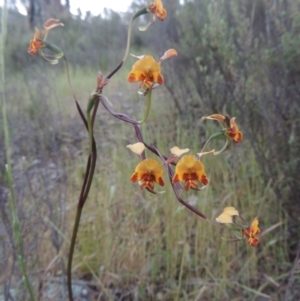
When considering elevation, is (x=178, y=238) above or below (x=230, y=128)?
below

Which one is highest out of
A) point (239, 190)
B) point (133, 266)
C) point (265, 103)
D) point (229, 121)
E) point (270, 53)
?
point (270, 53)

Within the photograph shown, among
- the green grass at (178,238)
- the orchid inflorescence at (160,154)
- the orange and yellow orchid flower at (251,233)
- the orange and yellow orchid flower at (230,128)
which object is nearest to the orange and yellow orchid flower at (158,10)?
the orchid inflorescence at (160,154)

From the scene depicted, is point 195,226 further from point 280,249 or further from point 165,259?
point 280,249

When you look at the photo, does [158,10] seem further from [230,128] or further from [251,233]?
[251,233]

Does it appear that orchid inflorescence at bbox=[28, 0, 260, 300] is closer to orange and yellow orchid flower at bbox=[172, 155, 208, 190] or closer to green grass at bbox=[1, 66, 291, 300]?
orange and yellow orchid flower at bbox=[172, 155, 208, 190]

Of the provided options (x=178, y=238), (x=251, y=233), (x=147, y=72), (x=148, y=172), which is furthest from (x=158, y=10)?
(x=178, y=238)

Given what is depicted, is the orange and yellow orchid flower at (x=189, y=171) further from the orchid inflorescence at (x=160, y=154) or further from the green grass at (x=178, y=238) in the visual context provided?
the green grass at (x=178, y=238)

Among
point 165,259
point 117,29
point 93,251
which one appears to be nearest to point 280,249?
point 165,259

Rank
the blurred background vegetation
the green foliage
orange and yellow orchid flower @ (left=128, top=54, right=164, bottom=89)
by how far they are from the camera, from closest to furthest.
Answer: orange and yellow orchid flower @ (left=128, top=54, right=164, bottom=89)
the blurred background vegetation
the green foliage

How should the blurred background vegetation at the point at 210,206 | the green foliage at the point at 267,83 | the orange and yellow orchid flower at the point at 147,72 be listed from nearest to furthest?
the orange and yellow orchid flower at the point at 147,72
the blurred background vegetation at the point at 210,206
the green foliage at the point at 267,83

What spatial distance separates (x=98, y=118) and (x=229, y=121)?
3.29 metres

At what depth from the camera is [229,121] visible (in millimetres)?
613

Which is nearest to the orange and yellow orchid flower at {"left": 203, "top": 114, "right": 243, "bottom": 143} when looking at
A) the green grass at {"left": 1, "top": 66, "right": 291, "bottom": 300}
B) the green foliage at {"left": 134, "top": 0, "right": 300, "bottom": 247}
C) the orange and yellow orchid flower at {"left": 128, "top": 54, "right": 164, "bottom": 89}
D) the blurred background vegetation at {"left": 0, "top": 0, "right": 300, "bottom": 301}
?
the orange and yellow orchid flower at {"left": 128, "top": 54, "right": 164, "bottom": 89}

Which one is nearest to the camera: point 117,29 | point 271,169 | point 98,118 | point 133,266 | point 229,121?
point 229,121
